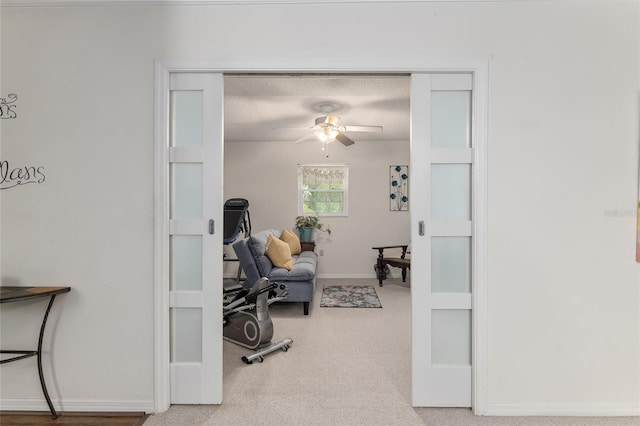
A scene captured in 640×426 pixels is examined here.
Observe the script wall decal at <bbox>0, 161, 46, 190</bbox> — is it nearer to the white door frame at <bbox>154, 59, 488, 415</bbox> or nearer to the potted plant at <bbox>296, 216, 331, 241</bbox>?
the white door frame at <bbox>154, 59, 488, 415</bbox>

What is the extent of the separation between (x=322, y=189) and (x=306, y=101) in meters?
2.34

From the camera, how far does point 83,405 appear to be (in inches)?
74.6

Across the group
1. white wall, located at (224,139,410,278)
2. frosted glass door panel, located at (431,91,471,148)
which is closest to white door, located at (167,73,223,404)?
frosted glass door panel, located at (431,91,471,148)

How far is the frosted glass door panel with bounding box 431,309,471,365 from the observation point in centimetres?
193

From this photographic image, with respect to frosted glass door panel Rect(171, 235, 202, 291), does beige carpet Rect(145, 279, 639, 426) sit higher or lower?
lower

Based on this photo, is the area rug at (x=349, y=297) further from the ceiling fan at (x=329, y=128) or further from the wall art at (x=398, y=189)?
the ceiling fan at (x=329, y=128)

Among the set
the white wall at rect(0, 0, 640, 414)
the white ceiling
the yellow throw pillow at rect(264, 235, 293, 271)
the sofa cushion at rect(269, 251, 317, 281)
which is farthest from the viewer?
the yellow throw pillow at rect(264, 235, 293, 271)

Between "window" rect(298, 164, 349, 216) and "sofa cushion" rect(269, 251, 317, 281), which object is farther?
"window" rect(298, 164, 349, 216)

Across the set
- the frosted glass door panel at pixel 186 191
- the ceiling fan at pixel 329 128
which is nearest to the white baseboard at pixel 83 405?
the frosted glass door panel at pixel 186 191

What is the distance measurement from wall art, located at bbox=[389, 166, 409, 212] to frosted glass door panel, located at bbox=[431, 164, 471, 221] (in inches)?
156

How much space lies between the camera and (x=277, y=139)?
576 cm

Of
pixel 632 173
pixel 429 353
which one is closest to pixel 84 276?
pixel 429 353

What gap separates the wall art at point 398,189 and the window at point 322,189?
2.76 feet

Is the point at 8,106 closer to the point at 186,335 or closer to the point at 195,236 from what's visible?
the point at 195,236
